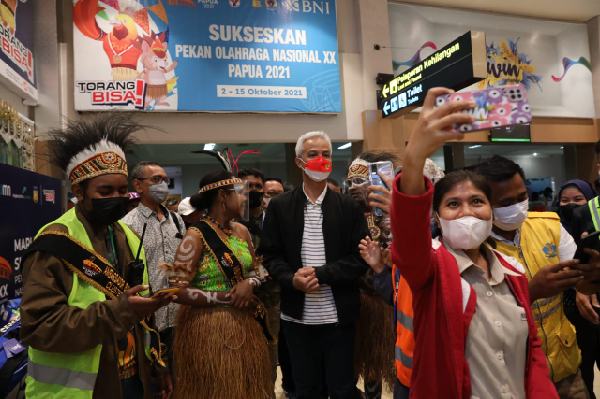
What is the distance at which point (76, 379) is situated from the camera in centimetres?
143

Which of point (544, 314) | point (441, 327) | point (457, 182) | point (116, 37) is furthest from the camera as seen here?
point (116, 37)

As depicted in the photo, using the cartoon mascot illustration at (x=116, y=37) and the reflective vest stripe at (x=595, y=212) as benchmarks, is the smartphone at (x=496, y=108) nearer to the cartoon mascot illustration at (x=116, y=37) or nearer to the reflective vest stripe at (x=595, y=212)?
the reflective vest stripe at (x=595, y=212)

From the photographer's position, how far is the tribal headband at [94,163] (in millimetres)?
1656

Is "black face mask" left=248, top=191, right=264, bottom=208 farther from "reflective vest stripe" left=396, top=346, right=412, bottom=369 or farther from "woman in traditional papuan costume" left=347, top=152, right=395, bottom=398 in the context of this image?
"reflective vest stripe" left=396, top=346, right=412, bottom=369

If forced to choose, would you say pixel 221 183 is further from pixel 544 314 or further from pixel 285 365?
pixel 544 314

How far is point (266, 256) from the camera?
2.41m

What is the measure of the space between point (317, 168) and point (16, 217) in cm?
180

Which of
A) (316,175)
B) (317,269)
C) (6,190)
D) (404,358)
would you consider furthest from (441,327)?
(6,190)

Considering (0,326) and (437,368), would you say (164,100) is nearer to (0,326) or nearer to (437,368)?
A: (0,326)

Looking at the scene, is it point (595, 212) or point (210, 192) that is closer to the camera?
point (595, 212)

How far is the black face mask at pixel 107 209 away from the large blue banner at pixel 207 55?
423 centimetres

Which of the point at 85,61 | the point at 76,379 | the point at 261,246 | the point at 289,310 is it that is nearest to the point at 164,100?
the point at 85,61

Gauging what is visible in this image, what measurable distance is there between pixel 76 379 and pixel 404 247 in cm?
120

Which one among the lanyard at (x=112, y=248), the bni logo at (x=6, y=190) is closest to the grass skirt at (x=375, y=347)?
the lanyard at (x=112, y=248)
